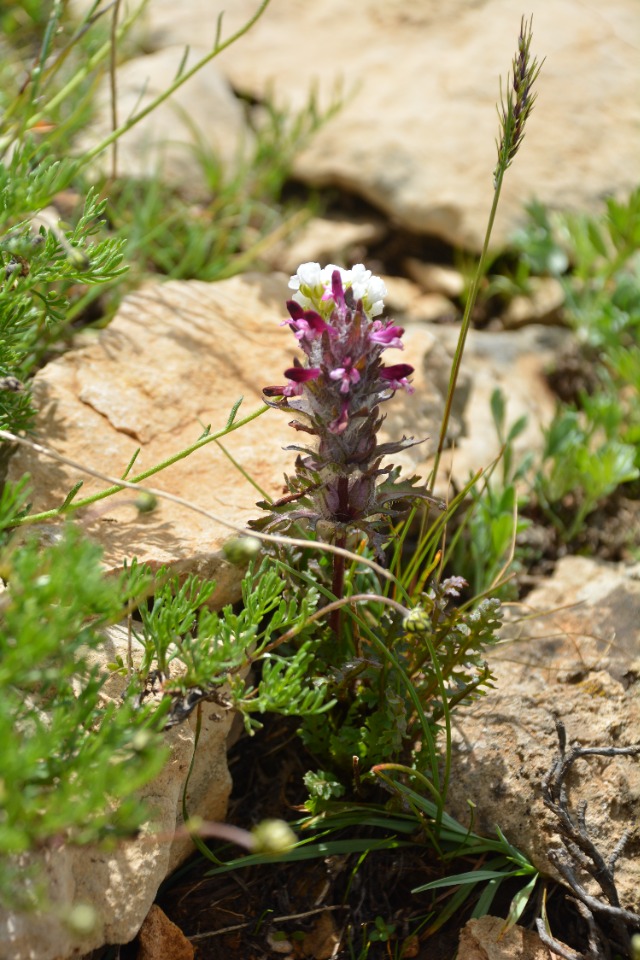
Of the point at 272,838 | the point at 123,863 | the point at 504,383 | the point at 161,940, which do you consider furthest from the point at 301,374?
the point at 504,383

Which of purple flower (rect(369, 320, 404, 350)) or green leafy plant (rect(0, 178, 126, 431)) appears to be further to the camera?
green leafy plant (rect(0, 178, 126, 431))

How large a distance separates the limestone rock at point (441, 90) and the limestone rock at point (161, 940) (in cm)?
339

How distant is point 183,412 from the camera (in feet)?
9.88

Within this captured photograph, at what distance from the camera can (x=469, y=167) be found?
456 cm

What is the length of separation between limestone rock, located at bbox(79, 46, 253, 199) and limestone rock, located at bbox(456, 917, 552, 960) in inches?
132

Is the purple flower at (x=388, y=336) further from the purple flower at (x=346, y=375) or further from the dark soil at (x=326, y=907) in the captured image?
the dark soil at (x=326, y=907)

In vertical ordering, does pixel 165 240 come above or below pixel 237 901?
above

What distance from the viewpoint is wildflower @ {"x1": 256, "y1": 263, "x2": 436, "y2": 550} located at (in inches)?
82.7

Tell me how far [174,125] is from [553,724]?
11.3 feet

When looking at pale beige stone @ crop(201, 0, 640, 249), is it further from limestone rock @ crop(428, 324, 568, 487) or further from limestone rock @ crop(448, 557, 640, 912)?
limestone rock @ crop(448, 557, 640, 912)

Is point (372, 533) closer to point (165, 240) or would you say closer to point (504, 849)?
point (504, 849)

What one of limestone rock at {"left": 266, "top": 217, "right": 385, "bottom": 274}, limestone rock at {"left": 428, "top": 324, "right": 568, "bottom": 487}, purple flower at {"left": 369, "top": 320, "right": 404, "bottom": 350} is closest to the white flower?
purple flower at {"left": 369, "top": 320, "right": 404, "bottom": 350}

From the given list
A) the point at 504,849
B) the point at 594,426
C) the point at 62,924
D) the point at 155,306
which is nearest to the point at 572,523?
the point at 594,426

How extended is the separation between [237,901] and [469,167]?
3.61 metres
